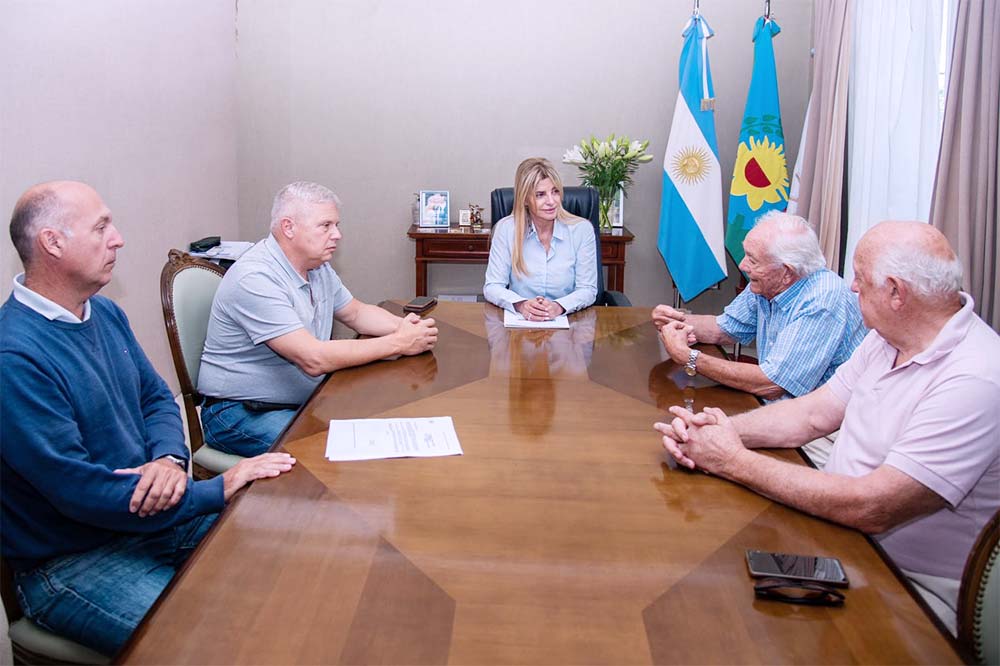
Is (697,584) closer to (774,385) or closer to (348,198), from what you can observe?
(774,385)

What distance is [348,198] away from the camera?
486 centimetres

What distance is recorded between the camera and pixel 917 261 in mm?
1538

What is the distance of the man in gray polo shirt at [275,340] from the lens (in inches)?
88.4

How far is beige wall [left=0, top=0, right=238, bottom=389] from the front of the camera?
8.97 feet

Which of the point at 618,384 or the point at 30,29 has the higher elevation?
the point at 30,29

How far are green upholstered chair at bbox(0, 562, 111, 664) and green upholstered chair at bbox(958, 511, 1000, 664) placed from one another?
1.38 meters

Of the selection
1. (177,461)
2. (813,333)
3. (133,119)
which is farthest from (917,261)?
(133,119)

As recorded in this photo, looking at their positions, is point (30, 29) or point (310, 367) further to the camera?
point (30, 29)

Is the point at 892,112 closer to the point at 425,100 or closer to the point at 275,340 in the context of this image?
the point at 425,100

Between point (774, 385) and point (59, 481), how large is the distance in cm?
168

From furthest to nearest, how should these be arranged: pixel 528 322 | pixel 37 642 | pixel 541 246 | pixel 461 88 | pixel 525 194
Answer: pixel 461 88, pixel 541 246, pixel 525 194, pixel 528 322, pixel 37 642

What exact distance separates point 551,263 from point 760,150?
1.66m

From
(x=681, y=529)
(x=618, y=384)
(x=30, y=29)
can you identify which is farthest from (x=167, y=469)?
(x=30, y=29)

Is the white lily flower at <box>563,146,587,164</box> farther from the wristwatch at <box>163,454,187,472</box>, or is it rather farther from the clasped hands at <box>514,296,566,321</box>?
the wristwatch at <box>163,454,187,472</box>
